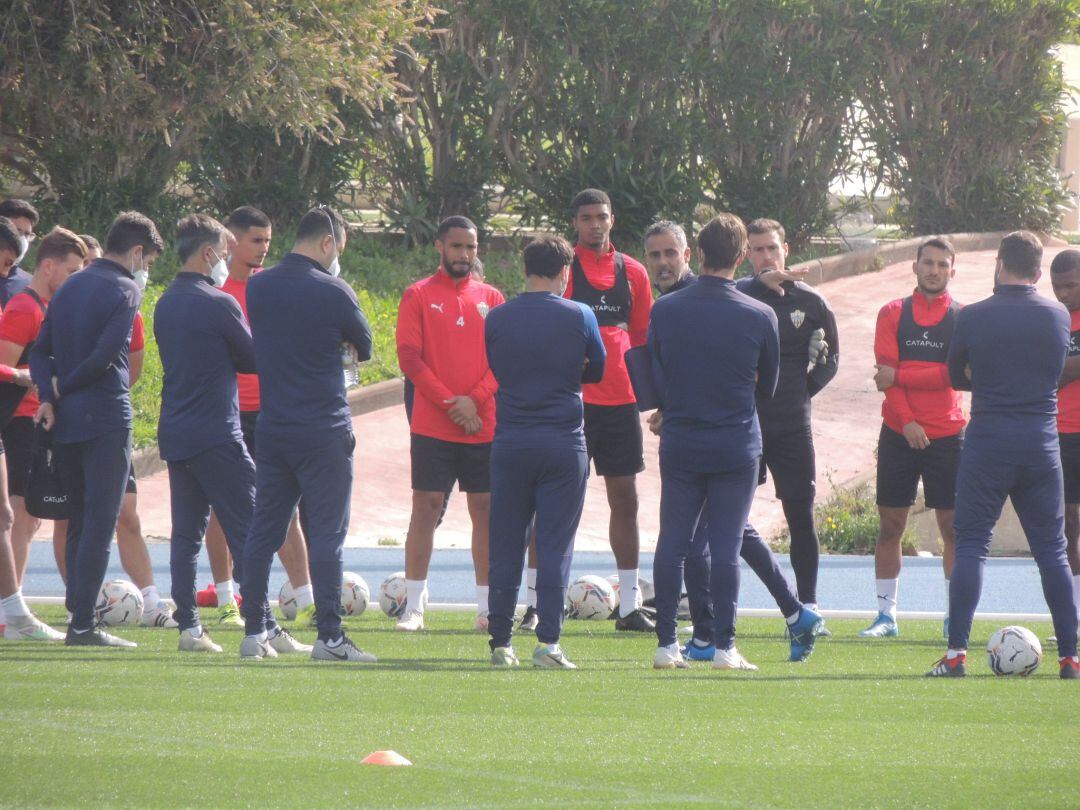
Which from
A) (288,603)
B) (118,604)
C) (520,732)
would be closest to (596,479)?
(288,603)

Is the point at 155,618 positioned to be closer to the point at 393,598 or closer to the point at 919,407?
the point at 393,598

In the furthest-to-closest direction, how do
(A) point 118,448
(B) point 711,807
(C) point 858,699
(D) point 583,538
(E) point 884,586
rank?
(D) point 583,538, (E) point 884,586, (A) point 118,448, (C) point 858,699, (B) point 711,807

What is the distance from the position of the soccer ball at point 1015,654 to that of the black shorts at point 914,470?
5.00 ft

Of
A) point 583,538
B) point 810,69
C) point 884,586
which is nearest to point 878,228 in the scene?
point 810,69

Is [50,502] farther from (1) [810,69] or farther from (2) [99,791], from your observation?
(1) [810,69]

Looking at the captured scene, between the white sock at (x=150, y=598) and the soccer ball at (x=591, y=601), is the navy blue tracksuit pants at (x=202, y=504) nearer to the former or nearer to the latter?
the white sock at (x=150, y=598)

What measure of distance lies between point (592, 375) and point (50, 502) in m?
2.80

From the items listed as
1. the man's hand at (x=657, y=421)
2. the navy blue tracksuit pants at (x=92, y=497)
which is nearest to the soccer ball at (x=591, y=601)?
the man's hand at (x=657, y=421)

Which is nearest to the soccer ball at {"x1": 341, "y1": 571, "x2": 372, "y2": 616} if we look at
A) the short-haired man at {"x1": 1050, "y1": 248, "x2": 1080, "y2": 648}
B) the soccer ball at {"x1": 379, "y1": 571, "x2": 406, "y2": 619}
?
the soccer ball at {"x1": 379, "y1": 571, "x2": 406, "y2": 619}

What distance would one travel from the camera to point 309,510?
802cm

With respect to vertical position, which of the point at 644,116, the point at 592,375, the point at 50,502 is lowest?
the point at 50,502

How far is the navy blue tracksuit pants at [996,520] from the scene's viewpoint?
7797mm

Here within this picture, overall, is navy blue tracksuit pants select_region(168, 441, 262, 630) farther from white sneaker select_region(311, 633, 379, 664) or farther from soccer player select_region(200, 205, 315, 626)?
soccer player select_region(200, 205, 315, 626)

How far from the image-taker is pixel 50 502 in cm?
858
